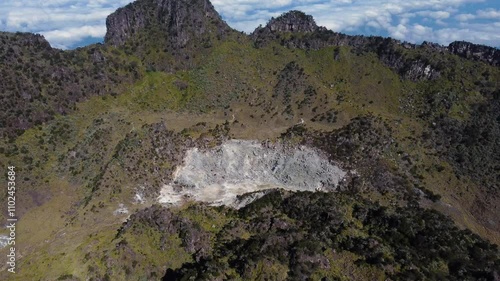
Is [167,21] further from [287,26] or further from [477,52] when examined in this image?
[477,52]

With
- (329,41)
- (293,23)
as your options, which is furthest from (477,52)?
(293,23)

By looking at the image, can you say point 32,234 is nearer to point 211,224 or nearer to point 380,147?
point 211,224

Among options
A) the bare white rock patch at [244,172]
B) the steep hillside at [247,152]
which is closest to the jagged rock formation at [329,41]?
the steep hillside at [247,152]

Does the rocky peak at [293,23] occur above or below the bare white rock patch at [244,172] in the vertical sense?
above

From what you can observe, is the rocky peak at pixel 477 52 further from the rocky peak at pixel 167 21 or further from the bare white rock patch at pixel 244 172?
the rocky peak at pixel 167 21

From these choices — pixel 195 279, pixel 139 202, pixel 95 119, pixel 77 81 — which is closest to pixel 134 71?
pixel 77 81

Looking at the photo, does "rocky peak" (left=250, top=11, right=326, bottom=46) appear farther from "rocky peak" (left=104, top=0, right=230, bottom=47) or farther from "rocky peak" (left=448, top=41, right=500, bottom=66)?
"rocky peak" (left=448, top=41, right=500, bottom=66)
